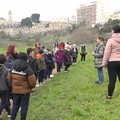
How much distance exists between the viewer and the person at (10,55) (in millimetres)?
8352

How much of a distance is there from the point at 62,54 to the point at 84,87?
5910 mm

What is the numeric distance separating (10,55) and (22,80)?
1.89 meters

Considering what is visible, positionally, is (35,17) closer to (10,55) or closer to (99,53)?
(99,53)

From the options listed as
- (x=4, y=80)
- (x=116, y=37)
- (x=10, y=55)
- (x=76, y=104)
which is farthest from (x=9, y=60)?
(x=116, y=37)

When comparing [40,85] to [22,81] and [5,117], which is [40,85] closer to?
[5,117]

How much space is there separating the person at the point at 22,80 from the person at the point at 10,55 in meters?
1.47

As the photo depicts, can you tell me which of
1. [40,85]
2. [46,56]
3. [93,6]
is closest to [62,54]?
[46,56]

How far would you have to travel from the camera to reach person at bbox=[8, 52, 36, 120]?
21.7 ft

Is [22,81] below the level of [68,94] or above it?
above

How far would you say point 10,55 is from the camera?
8.43 m

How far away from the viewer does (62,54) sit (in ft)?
55.0

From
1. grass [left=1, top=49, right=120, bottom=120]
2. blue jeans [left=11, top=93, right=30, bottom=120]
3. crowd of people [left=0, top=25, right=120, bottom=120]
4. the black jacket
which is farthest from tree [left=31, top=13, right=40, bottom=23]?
blue jeans [left=11, top=93, right=30, bottom=120]

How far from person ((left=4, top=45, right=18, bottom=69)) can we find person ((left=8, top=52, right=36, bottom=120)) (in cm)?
147

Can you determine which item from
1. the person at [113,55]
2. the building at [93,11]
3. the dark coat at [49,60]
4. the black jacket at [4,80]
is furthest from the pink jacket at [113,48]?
the building at [93,11]
